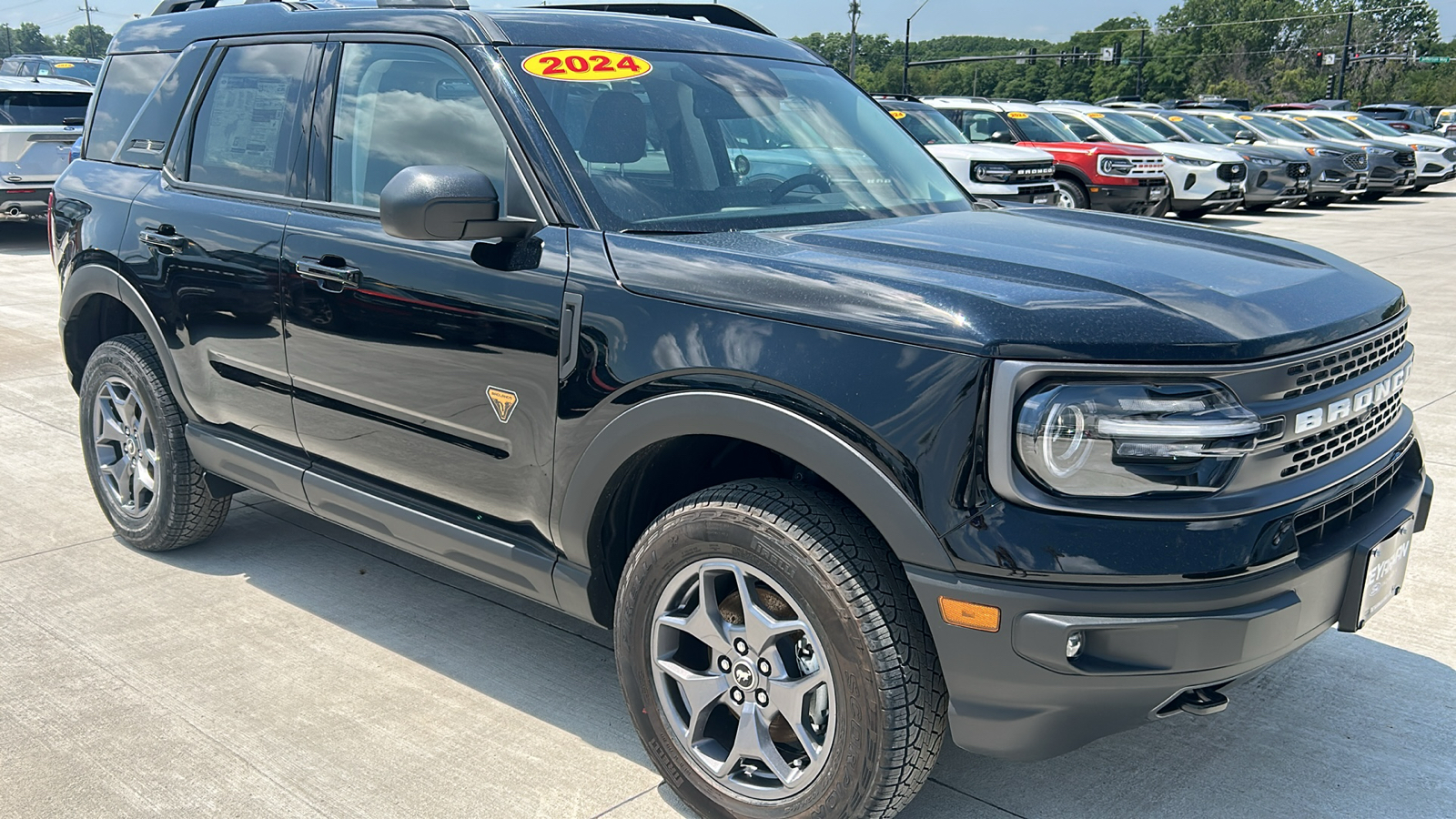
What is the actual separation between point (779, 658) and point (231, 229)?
2291 mm

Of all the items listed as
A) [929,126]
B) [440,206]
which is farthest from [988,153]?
[440,206]

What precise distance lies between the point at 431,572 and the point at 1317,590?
300 centimetres

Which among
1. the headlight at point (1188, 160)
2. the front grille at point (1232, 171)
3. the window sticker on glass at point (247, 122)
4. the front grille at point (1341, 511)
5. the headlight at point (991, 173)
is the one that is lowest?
the front grille at point (1232, 171)

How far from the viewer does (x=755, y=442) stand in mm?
2570

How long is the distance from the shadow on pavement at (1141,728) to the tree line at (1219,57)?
85431 mm

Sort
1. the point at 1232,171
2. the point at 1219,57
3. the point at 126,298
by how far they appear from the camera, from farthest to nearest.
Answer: the point at 1219,57 → the point at 1232,171 → the point at 126,298

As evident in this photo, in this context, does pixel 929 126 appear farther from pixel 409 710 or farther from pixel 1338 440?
pixel 1338 440

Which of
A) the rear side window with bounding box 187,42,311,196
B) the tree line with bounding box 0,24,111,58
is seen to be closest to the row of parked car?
the rear side window with bounding box 187,42,311,196

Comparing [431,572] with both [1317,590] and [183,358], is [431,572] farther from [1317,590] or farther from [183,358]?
[1317,590]

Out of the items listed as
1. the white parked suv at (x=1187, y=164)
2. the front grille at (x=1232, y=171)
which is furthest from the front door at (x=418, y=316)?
the front grille at (x=1232, y=171)

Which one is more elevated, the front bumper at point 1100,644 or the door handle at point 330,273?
the door handle at point 330,273

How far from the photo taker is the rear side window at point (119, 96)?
448cm

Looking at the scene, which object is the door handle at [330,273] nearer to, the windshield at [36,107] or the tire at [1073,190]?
the windshield at [36,107]

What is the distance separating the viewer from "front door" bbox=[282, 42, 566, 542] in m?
3.00
